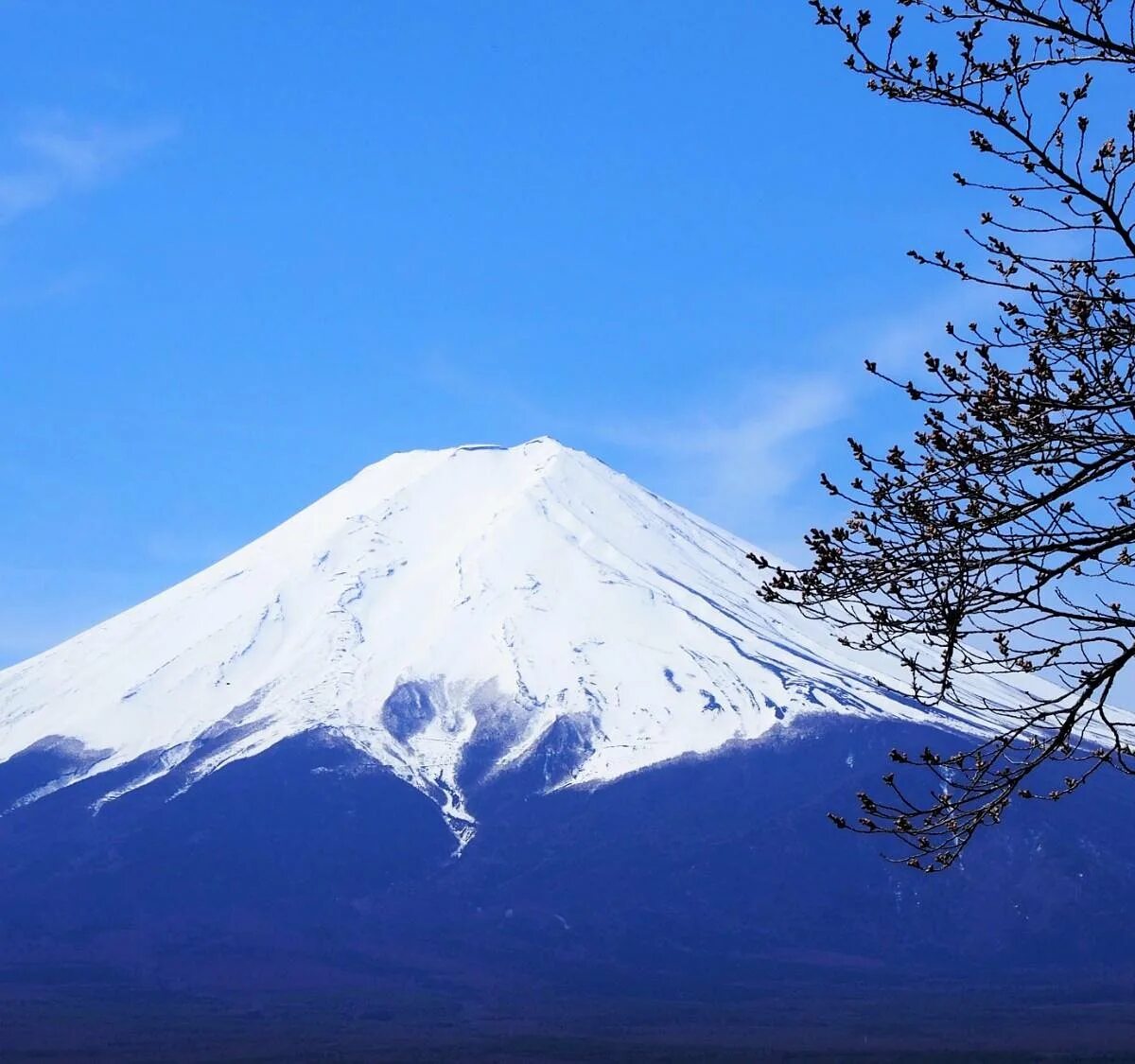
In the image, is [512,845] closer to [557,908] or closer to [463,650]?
[557,908]

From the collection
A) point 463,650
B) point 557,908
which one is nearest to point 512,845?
point 557,908

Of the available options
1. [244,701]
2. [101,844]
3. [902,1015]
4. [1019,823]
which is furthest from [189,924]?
[1019,823]

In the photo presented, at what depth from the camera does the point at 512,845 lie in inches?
5281

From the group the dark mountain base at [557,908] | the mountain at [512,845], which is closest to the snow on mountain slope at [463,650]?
the mountain at [512,845]

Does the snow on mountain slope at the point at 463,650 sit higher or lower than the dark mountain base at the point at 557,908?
higher

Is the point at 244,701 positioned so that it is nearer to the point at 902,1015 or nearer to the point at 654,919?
the point at 654,919

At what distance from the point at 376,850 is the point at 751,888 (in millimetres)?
30285

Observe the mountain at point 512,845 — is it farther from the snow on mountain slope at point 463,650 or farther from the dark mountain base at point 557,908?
the snow on mountain slope at point 463,650

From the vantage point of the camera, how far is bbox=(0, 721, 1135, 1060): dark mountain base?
109m

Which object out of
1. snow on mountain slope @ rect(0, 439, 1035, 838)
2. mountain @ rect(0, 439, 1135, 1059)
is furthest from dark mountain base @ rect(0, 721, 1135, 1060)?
snow on mountain slope @ rect(0, 439, 1035, 838)

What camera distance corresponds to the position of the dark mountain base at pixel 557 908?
109 metres

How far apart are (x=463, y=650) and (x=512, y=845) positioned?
27552 mm

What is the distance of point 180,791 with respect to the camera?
142000mm

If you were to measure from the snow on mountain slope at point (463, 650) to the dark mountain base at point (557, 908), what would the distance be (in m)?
4.77
